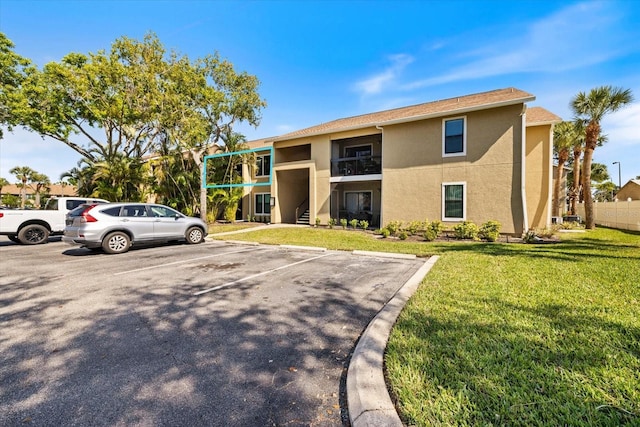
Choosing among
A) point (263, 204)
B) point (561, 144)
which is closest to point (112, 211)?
point (263, 204)

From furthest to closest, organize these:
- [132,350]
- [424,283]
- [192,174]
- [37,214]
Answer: [192,174] → [37,214] → [424,283] → [132,350]

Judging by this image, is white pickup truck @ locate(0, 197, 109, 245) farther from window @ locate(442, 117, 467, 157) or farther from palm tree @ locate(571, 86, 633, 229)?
palm tree @ locate(571, 86, 633, 229)

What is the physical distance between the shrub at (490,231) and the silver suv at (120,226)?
40.6ft

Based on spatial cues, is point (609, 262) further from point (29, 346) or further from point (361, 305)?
point (29, 346)

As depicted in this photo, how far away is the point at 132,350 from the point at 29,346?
1232 mm

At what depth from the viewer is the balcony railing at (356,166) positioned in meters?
16.7

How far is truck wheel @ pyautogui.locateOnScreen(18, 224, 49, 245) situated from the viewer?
11336 millimetres

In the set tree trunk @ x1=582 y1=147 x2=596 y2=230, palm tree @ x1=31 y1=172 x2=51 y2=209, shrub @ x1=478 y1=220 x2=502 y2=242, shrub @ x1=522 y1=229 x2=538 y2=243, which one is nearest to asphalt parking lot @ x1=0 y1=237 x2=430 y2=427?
shrub @ x1=478 y1=220 x2=502 y2=242

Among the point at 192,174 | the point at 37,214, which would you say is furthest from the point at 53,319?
the point at 192,174

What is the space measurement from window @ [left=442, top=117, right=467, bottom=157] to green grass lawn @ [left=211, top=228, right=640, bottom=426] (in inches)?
347

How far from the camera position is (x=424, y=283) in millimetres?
5473

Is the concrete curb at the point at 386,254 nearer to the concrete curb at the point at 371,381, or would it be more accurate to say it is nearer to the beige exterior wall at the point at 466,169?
the concrete curb at the point at 371,381

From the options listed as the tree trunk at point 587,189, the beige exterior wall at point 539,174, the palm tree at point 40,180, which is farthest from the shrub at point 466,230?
the palm tree at point 40,180

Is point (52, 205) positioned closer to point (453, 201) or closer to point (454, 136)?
point (453, 201)
